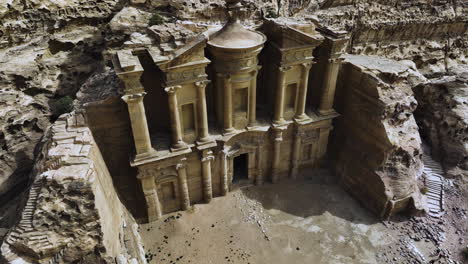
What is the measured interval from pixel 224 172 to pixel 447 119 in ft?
46.7

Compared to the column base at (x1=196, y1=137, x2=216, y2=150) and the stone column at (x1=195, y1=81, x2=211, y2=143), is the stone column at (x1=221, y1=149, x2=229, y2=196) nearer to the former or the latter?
the column base at (x1=196, y1=137, x2=216, y2=150)

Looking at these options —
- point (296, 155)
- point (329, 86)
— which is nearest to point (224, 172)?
point (296, 155)

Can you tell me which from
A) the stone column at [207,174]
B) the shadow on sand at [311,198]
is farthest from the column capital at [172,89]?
the shadow on sand at [311,198]

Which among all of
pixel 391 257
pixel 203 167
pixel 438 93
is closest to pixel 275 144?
pixel 203 167

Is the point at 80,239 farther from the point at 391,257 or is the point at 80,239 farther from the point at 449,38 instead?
the point at 449,38

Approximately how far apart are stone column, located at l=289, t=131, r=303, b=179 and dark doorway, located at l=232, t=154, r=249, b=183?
2854 millimetres

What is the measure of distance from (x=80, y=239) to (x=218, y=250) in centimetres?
706

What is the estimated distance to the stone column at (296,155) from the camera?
18.1m

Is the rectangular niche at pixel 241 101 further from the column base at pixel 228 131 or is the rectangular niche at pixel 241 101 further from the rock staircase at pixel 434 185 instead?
the rock staircase at pixel 434 185

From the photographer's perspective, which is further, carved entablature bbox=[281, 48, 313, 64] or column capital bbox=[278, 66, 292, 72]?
column capital bbox=[278, 66, 292, 72]

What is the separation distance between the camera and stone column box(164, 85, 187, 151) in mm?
13784

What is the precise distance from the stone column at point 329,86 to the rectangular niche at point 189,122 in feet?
24.2

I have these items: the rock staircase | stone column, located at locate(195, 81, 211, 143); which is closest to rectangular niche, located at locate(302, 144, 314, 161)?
stone column, located at locate(195, 81, 211, 143)

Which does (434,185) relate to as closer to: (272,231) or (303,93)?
(303,93)
